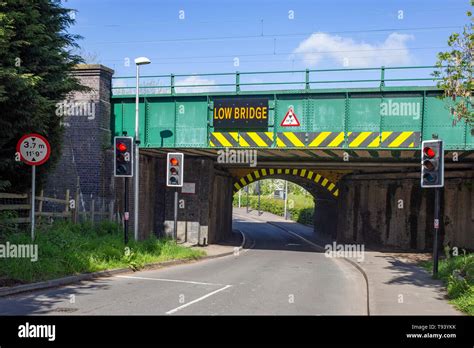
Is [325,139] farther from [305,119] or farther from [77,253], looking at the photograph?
[77,253]

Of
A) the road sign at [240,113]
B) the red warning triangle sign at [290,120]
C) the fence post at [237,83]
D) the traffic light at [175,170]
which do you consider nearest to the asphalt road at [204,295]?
the traffic light at [175,170]

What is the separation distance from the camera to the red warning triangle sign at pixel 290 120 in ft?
66.6

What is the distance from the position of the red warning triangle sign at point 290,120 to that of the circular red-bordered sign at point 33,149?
10.6 metres

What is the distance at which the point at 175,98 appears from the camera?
21891mm

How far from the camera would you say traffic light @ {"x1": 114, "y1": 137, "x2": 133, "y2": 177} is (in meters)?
15.7

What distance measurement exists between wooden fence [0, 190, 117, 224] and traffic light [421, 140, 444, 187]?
11.1 metres

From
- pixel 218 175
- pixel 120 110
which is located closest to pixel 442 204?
pixel 218 175

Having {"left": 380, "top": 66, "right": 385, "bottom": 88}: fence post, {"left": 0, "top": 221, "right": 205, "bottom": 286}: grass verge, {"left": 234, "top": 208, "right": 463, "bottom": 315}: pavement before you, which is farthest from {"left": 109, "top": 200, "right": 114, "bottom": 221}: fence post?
{"left": 380, "top": 66, "right": 385, "bottom": 88}: fence post

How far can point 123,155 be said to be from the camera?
51.6 feet
